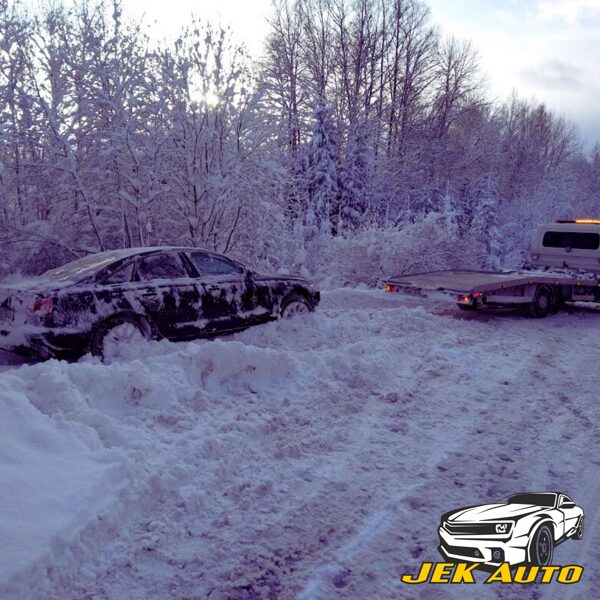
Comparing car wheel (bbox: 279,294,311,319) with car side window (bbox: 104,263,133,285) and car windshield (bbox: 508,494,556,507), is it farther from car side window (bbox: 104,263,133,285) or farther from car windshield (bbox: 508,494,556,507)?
car windshield (bbox: 508,494,556,507)

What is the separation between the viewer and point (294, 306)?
8828 millimetres

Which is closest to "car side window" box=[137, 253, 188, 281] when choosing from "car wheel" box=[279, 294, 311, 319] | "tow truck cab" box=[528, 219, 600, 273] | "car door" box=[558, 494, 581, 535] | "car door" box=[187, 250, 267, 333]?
"car door" box=[187, 250, 267, 333]

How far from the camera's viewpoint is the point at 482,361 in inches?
291

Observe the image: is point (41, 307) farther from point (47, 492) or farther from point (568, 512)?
point (568, 512)

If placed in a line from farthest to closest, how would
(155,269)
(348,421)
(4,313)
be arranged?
1. (155,269)
2. (4,313)
3. (348,421)

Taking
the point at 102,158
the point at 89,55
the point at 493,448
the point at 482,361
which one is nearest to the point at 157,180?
the point at 102,158

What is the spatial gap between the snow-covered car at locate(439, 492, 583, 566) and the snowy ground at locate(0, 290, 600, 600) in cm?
10

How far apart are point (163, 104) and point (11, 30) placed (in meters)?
4.71

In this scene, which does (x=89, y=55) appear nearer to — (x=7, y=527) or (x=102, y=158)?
(x=102, y=158)

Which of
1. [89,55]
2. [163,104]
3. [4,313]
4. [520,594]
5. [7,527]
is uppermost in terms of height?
[89,55]

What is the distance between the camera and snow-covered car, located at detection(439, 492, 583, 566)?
10.0ft

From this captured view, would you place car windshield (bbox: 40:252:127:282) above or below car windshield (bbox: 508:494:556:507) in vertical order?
above

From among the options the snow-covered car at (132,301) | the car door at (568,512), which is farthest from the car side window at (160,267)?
the car door at (568,512)

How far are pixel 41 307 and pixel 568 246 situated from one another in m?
11.6
